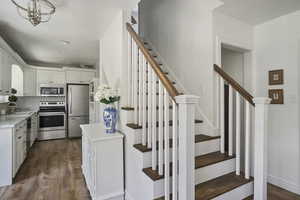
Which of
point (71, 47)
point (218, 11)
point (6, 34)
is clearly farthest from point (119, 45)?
point (6, 34)

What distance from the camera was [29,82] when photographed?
4836mm

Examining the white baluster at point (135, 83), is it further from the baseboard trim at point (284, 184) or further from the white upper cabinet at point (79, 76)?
the white upper cabinet at point (79, 76)

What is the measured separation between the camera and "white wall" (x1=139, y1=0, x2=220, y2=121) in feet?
7.42

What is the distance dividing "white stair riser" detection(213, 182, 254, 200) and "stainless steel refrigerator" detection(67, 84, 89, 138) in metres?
4.65

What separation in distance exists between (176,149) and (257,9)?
7.18 feet

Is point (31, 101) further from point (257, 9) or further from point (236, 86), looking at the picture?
point (257, 9)

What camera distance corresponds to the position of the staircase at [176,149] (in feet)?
4.04

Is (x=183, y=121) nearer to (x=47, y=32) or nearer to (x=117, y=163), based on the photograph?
(x=117, y=163)

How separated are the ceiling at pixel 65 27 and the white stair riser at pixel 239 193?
2.40 metres

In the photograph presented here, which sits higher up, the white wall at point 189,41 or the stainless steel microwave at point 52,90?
the white wall at point 189,41

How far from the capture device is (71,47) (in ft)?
12.4

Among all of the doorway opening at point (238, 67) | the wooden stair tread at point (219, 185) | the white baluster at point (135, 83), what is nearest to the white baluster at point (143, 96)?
the white baluster at point (135, 83)

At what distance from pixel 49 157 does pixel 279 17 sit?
15.9ft

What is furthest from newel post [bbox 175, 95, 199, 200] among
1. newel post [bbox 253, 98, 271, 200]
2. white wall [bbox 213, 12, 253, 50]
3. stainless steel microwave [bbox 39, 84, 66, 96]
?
stainless steel microwave [bbox 39, 84, 66, 96]
